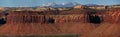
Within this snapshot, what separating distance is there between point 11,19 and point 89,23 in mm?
21352

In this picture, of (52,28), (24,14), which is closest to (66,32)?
(52,28)

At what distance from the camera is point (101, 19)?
153875mm

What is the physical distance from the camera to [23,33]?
479ft

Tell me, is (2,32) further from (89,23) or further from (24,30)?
(89,23)

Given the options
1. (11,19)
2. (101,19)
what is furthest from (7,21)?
(101,19)

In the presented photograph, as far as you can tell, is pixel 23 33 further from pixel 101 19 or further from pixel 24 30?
pixel 101 19

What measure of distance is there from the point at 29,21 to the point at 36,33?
8.85 m

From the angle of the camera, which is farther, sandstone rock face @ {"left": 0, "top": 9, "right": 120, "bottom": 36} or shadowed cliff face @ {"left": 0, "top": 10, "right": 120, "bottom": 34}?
shadowed cliff face @ {"left": 0, "top": 10, "right": 120, "bottom": 34}

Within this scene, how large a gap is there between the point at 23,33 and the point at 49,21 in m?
13.3

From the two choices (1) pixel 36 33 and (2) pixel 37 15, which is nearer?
(1) pixel 36 33

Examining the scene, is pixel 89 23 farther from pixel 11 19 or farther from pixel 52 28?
pixel 11 19

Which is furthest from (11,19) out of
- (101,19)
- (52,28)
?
(101,19)

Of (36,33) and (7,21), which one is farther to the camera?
(7,21)

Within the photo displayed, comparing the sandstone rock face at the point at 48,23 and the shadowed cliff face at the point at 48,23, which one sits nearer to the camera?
the sandstone rock face at the point at 48,23
